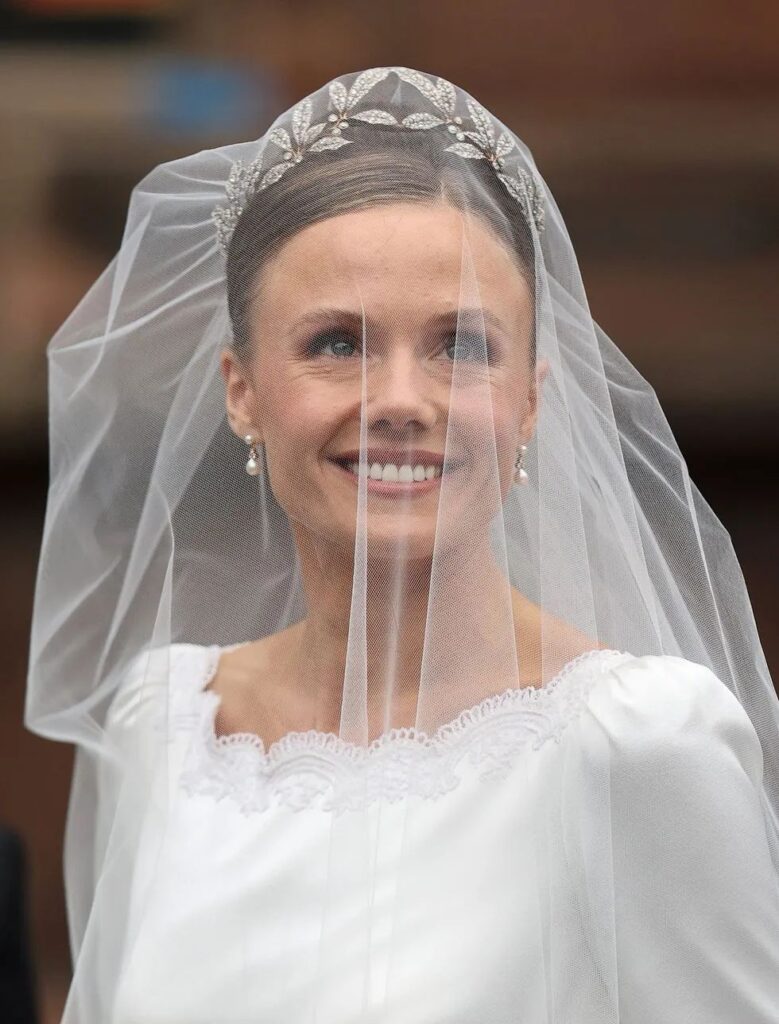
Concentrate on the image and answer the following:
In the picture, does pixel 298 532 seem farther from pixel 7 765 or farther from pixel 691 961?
pixel 7 765

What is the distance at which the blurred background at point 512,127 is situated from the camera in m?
3.42

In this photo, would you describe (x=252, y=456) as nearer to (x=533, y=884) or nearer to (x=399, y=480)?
(x=399, y=480)

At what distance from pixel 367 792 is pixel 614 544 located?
0.98 ft

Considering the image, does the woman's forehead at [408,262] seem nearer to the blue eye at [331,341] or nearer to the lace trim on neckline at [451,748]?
the blue eye at [331,341]

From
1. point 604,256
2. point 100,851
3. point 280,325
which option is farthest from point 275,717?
point 604,256

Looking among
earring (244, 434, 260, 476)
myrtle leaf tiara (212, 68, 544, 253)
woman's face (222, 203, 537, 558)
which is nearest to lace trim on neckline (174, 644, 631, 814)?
woman's face (222, 203, 537, 558)

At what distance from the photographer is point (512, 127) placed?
3453 millimetres

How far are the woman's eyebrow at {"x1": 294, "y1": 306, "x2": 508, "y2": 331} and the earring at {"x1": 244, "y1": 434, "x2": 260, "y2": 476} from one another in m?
0.16

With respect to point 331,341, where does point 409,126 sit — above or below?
above

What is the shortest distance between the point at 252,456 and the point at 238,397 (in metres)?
0.06

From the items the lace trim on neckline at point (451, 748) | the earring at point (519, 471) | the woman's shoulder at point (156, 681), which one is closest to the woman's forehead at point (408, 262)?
the earring at point (519, 471)

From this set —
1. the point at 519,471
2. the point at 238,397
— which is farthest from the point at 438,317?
the point at 238,397

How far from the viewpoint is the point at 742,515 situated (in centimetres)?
390

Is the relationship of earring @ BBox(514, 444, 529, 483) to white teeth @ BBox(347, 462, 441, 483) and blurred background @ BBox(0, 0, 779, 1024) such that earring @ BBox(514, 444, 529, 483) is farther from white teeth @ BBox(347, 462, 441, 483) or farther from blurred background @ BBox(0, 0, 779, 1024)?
blurred background @ BBox(0, 0, 779, 1024)
